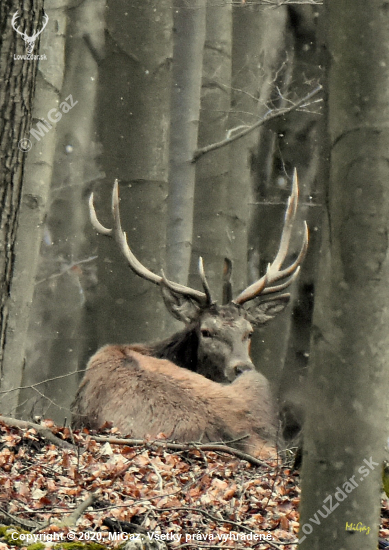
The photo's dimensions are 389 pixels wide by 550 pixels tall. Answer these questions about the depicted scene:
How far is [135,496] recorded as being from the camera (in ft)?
15.7

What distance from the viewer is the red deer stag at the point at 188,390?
20.6ft

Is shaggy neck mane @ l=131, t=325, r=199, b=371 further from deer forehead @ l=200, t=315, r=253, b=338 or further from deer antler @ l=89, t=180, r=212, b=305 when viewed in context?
deer antler @ l=89, t=180, r=212, b=305

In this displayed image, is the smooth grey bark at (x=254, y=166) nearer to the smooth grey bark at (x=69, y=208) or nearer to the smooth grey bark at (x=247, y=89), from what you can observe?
the smooth grey bark at (x=247, y=89)

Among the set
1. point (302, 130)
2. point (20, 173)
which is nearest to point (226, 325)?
point (20, 173)

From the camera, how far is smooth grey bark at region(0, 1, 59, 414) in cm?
557

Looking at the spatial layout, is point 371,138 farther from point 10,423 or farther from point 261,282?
point 261,282

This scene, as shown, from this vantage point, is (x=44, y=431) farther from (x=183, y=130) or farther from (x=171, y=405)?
(x=183, y=130)

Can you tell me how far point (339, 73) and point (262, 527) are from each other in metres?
2.70

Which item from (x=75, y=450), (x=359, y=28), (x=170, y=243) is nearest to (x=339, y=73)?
(x=359, y=28)

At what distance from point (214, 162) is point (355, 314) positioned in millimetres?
9182

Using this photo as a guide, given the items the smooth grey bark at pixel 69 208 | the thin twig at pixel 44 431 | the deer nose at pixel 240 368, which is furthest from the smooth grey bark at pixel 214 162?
the thin twig at pixel 44 431

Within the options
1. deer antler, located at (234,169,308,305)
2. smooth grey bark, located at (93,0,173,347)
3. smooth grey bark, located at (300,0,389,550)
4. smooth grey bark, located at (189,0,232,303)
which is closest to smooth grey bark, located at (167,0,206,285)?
smooth grey bark, located at (189,0,232,303)

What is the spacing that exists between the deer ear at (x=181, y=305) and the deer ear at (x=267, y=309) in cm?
73

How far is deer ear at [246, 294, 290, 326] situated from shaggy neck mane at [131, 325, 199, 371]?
0.88 meters
